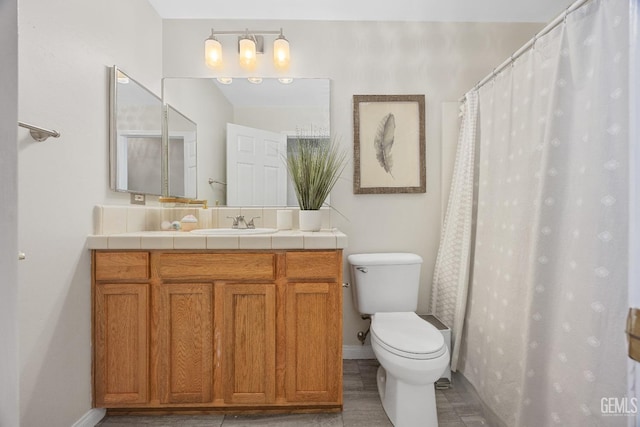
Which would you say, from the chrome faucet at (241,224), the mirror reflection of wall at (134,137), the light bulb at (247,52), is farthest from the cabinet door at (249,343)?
the light bulb at (247,52)

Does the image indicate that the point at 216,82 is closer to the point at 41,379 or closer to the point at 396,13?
the point at 396,13

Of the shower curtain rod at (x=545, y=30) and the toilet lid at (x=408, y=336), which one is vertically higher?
the shower curtain rod at (x=545, y=30)

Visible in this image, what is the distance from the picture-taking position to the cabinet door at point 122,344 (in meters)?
1.48

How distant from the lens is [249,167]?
212 cm

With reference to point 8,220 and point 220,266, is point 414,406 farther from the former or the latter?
point 8,220

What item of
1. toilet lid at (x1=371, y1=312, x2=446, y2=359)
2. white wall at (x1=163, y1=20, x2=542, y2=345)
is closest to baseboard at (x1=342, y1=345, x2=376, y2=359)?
white wall at (x1=163, y1=20, x2=542, y2=345)

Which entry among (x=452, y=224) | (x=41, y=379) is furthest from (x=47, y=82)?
(x=452, y=224)

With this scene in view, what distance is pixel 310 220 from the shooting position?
1.87 metres

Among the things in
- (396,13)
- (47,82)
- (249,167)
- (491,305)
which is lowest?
(491,305)

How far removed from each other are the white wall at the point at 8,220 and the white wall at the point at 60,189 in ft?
3.01

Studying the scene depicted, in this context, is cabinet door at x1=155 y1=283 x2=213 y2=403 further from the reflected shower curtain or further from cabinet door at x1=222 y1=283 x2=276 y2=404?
the reflected shower curtain

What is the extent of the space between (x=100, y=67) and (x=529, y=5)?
263 centimetres

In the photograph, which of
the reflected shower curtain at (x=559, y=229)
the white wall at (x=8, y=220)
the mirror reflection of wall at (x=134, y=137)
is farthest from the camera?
the mirror reflection of wall at (x=134, y=137)

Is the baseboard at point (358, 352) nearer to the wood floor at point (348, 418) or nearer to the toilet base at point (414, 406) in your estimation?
the wood floor at point (348, 418)
